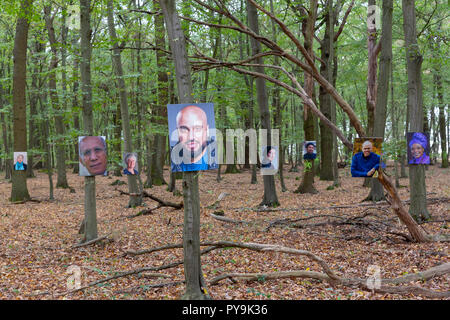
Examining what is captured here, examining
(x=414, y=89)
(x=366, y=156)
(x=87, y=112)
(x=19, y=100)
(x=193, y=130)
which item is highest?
(x=19, y=100)

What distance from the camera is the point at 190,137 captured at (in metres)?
3.79

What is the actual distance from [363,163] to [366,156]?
12cm

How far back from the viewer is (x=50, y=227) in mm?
9445

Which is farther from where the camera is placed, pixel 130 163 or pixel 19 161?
pixel 19 161

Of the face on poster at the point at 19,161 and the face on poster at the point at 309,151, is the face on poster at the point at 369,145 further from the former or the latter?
the face on poster at the point at 19,161

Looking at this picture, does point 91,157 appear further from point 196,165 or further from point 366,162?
point 366,162

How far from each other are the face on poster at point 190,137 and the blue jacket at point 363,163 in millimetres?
2721

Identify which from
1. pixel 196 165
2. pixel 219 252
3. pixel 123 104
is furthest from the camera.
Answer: pixel 123 104

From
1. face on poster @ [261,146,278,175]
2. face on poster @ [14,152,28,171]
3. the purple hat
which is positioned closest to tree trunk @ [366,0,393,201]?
the purple hat

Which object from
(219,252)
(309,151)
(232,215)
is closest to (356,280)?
(219,252)

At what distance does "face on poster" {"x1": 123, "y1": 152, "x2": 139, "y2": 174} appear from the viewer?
11.6m

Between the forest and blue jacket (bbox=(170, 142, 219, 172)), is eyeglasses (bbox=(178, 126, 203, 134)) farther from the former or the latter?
blue jacket (bbox=(170, 142, 219, 172))

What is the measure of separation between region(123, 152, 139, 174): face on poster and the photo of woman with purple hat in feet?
26.8
